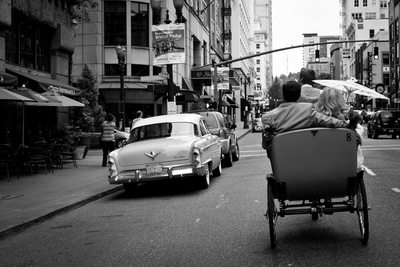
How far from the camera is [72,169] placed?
1734 centimetres

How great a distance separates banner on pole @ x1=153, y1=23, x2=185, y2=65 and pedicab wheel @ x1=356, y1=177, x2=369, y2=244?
1307 centimetres

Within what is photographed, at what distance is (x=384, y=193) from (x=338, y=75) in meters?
150

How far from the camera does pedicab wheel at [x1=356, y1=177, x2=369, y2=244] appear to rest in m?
6.09

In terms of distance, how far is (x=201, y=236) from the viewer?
23.5 feet

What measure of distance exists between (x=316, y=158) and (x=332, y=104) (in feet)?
3.21

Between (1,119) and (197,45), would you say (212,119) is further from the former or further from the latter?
Result: (197,45)

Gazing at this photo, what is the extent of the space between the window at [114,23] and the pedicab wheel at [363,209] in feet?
108

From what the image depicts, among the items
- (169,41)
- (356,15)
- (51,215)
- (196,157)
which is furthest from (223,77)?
(356,15)

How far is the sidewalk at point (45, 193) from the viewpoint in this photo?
9.08 m

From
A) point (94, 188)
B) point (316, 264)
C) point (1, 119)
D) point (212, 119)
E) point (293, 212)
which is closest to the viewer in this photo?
point (316, 264)

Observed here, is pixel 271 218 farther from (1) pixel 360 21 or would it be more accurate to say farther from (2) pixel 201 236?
(1) pixel 360 21

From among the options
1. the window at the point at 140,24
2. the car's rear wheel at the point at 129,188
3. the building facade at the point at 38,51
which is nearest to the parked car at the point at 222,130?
the building facade at the point at 38,51

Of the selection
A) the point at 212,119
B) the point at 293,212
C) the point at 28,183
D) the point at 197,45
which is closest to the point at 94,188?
the point at 28,183

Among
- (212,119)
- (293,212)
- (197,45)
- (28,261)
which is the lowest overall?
(28,261)
